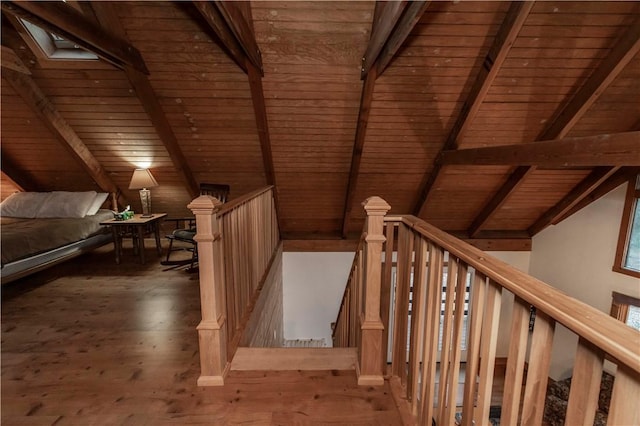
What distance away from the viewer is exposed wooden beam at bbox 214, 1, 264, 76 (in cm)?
194

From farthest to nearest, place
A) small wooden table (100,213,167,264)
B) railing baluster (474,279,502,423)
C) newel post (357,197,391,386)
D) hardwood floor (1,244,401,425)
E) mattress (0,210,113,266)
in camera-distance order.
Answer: small wooden table (100,213,167,264), mattress (0,210,113,266), newel post (357,197,391,386), hardwood floor (1,244,401,425), railing baluster (474,279,502,423)

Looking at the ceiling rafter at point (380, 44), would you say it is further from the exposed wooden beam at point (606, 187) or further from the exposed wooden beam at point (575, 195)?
the exposed wooden beam at point (606, 187)

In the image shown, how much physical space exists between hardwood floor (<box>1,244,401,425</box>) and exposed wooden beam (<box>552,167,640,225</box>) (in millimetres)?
4599

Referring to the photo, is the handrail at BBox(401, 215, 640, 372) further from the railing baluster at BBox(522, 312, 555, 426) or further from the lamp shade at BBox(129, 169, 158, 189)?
the lamp shade at BBox(129, 169, 158, 189)

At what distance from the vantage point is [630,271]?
13.6ft

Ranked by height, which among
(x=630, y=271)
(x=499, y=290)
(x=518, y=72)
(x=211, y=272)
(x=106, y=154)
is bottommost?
(x=630, y=271)

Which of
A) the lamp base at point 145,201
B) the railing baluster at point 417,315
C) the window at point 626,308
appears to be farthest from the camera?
the window at point 626,308

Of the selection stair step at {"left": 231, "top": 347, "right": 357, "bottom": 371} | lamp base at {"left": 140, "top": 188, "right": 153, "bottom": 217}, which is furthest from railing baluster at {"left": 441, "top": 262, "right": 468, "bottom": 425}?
lamp base at {"left": 140, "top": 188, "right": 153, "bottom": 217}

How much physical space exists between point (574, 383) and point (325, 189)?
12.7 feet

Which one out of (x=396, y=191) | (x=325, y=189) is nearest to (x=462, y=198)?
(x=396, y=191)

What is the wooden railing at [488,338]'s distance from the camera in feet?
1.82

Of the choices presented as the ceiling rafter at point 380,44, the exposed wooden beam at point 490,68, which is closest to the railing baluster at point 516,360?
the ceiling rafter at point 380,44

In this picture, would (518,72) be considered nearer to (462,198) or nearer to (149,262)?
(462,198)

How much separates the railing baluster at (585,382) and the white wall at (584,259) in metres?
5.00
